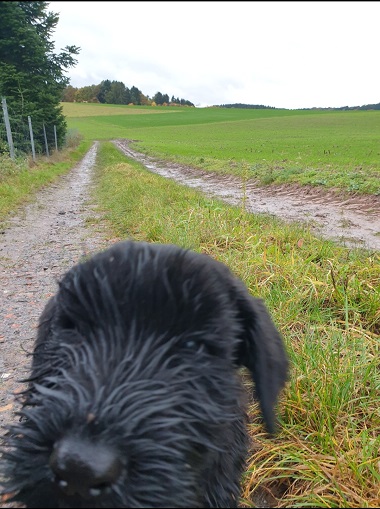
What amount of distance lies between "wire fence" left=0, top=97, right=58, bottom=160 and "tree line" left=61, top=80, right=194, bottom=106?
66.8m

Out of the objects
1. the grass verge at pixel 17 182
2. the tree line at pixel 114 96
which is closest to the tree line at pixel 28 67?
the grass verge at pixel 17 182

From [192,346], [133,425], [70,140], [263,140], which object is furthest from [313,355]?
[70,140]

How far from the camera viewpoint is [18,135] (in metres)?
20.6

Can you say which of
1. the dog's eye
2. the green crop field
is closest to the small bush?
the green crop field

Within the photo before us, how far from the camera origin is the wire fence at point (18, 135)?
56.7 ft

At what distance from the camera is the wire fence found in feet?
56.7

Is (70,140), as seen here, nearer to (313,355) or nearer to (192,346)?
(313,355)

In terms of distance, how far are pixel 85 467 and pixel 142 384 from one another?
1.34 feet

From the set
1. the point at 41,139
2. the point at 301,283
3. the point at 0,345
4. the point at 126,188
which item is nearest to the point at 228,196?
the point at 126,188

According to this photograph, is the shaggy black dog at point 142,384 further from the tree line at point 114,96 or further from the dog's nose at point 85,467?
the tree line at point 114,96

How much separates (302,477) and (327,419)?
20.1 inches

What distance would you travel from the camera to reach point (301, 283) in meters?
5.00

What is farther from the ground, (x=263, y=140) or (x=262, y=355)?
(x=262, y=355)

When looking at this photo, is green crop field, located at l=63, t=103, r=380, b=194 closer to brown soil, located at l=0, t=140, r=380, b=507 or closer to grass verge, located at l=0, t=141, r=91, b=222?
brown soil, located at l=0, t=140, r=380, b=507
